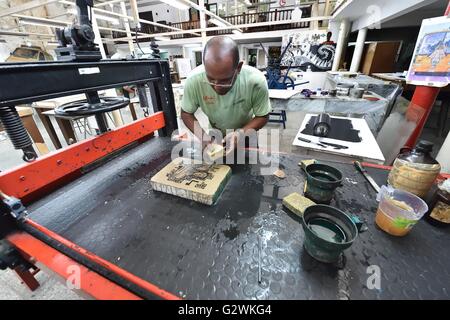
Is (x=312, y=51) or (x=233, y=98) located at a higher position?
(x=312, y=51)

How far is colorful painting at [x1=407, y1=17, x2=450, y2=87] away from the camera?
113 cm

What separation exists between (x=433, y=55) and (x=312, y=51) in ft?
15.5

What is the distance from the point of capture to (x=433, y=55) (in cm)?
120

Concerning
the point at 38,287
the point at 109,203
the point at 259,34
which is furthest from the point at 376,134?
the point at 259,34

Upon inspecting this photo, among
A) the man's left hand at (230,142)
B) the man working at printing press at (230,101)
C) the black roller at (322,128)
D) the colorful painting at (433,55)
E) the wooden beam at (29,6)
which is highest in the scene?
the wooden beam at (29,6)

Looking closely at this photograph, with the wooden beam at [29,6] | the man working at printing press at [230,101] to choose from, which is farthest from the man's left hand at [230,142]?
the wooden beam at [29,6]

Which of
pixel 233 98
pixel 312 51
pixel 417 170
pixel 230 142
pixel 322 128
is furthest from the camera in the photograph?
pixel 312 51

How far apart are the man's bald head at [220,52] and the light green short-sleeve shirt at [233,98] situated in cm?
26

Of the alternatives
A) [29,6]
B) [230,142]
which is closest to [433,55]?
[230,142]

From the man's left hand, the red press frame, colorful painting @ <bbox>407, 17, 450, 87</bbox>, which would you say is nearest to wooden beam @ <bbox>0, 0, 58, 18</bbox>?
the red press frame

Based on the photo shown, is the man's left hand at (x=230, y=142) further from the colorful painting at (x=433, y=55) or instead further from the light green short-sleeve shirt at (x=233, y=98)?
the colorful painting at (x=433, y=55)

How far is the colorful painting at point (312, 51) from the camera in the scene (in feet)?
16.6

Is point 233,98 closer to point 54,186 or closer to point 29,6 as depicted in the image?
point 54,186

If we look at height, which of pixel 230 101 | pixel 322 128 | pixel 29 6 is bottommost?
pixel 322 128
